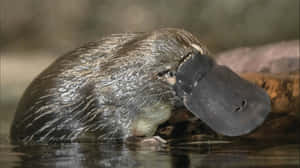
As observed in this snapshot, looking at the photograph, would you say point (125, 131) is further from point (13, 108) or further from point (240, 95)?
point (13, 108)

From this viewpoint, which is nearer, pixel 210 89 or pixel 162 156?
pixel 162 156

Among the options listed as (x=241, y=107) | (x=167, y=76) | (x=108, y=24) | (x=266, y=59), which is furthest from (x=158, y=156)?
(x=108, y=24)

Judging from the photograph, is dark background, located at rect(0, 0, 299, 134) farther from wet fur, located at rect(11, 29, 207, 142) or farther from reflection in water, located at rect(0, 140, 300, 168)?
reflection in water, located at rect(0, 140, 300, 168)

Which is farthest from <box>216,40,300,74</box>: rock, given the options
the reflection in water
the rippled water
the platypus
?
the reflection in water

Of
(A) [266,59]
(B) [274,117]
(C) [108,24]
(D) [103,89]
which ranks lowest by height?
(B) [274,117]

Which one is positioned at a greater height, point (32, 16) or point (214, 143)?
point (32, 16)

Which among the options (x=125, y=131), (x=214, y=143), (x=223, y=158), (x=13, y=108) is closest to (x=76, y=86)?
(x=125, y=131)

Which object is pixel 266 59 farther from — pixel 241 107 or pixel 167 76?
pixel 241 107
